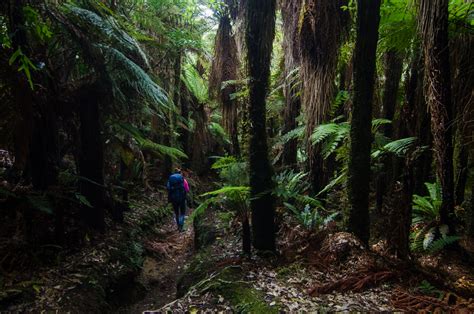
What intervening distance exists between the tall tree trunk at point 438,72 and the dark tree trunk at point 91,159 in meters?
4.74

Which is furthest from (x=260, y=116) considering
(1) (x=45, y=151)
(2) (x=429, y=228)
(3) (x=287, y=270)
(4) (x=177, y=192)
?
(4) (x=177, y=192)

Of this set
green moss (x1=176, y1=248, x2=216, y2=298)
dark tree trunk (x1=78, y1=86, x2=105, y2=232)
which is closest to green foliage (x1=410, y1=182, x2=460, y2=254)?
green moss (x1=176, y1=248, x2=216, y2=298)

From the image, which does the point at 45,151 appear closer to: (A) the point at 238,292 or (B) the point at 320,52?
(A) the point at 238,292

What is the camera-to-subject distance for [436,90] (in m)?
3.04

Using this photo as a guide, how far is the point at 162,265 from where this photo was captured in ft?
19.9

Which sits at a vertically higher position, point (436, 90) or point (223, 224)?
point (436, 90)

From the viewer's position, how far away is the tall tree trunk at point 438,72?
2.85m

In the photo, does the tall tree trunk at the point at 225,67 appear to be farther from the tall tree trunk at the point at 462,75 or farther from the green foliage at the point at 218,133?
the green foliage at the point at 218,133

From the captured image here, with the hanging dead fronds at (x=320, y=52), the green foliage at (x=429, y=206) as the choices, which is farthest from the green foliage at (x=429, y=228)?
the hanging dead fronds at (x=320, y=52)

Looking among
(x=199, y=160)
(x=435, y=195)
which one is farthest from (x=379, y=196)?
(x=199, y=160)

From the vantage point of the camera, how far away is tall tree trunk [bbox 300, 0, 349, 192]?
161 inches

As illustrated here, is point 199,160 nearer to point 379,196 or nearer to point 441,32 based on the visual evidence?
point 379,196

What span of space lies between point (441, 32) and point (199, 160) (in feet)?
41.6

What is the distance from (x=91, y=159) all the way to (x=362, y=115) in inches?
174
